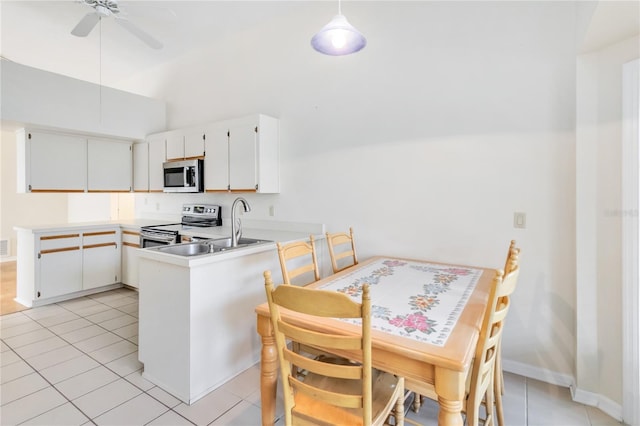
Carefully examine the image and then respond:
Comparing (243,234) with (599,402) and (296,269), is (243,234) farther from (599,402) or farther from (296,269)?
(599,402)

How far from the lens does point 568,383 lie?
210 centimetres

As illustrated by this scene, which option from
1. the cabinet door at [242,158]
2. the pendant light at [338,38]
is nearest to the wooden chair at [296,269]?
the pendant light at [338,38]

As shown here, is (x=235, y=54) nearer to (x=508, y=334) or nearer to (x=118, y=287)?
(x=118, y=287)

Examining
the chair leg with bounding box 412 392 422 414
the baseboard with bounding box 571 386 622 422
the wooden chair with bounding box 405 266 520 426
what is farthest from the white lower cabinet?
the baseboard with bounding box 571 386 622 422

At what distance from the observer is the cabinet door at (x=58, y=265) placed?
Answer: 3.55m

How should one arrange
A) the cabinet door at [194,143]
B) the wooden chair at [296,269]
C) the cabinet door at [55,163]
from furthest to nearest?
the cabinet door at [194,143] → the cabinet door at [55,163] → the wooden chair at [296,269]

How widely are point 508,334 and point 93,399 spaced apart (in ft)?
9.29

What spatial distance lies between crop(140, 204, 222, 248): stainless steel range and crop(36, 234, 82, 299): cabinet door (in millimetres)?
790

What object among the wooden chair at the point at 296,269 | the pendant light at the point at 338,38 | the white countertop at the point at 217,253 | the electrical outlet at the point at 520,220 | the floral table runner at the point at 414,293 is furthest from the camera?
the electrical outlet at the point at 520,220

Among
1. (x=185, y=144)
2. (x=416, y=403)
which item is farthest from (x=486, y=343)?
(x=185, y=144)

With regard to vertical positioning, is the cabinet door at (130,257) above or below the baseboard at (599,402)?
above

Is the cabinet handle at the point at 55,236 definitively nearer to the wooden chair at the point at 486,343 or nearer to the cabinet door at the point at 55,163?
the cabinet door at the point at 55,163

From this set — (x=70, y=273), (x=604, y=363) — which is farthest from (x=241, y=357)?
(x=70, y=273)

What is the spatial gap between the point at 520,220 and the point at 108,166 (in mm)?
4796
